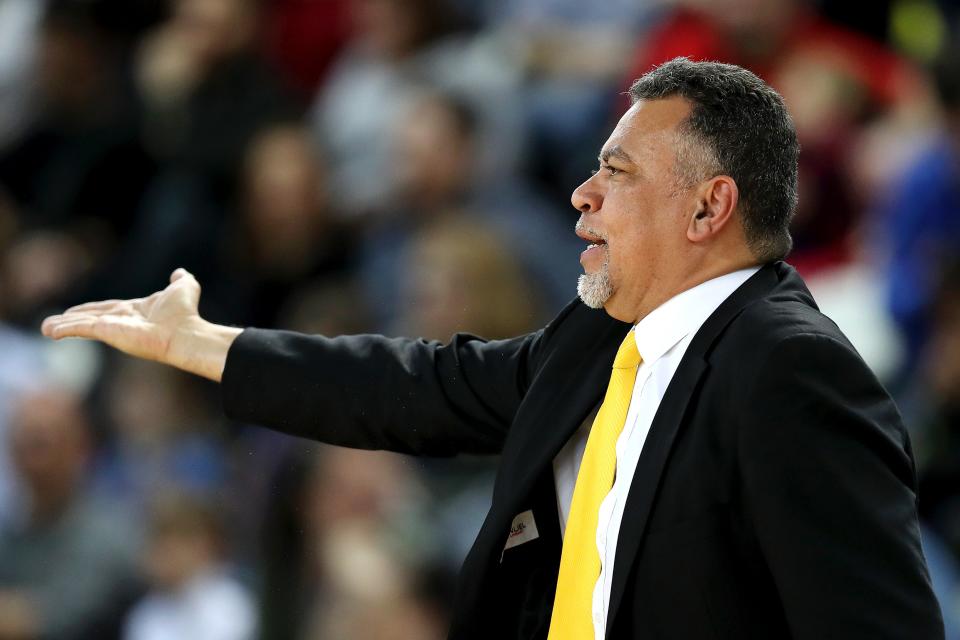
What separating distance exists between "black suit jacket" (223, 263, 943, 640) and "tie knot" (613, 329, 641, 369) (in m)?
0.07

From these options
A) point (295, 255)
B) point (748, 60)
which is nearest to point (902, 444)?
point (748, 60)

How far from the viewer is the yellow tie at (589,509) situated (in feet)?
7.26

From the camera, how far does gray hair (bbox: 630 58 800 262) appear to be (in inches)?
88.9

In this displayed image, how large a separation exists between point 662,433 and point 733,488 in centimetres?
14

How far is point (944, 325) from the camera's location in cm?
437

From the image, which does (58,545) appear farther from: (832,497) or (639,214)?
(832,497)

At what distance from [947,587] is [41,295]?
388 centimetres

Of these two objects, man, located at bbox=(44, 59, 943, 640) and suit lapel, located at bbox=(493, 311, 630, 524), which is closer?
man, located at bbox=(44, 59, 943, 640)

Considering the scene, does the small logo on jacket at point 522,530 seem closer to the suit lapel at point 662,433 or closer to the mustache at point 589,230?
the suit lapel at point 662,433

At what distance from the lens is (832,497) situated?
1.94 meters

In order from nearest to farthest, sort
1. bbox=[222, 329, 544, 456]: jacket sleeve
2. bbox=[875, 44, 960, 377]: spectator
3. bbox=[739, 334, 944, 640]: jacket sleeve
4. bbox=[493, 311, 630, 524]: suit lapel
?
→ bbox=[739, 334, 944, 640]: jacket sleeve
bbox=[493, 311, 630, 524]: suit lapel
bbox=[222, 329, 544, 456]: jacket sleeve
bbox=[875, 44, 960, 377]: spectator

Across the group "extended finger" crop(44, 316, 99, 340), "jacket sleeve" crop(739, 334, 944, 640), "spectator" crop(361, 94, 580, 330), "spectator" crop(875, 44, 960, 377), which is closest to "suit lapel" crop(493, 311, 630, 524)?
"jacket sleeve" crop(739, 334, 944, 640)

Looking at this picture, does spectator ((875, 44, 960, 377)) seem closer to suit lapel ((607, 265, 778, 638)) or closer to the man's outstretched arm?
the man's outstretched arm

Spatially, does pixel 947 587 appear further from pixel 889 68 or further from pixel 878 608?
pixel 878 608
